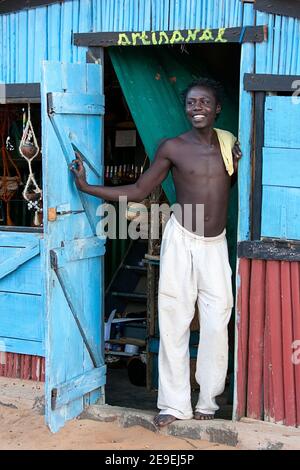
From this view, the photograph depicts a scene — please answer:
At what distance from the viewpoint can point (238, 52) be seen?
580 centimetres

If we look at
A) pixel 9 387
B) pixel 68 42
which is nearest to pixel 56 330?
pixel 9 387

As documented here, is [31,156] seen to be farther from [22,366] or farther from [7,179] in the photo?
[22,366]

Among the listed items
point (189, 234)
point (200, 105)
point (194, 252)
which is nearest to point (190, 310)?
point (194, 252)

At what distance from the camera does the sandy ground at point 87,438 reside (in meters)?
4.64

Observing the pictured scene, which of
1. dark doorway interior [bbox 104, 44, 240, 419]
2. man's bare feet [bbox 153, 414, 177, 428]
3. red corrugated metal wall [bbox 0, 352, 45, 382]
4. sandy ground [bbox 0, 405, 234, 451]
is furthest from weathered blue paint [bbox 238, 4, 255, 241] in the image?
red corrugated metal wall [bbox 0, 352, 45, 382]

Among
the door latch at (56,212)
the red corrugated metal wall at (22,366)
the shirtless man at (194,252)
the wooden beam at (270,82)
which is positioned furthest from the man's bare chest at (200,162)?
the red corrugated metal wall at (22,366)

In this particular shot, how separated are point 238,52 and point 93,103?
1.49 metres

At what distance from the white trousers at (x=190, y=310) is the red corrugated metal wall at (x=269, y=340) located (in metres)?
0.13

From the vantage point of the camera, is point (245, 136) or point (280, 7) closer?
point (280, 7)

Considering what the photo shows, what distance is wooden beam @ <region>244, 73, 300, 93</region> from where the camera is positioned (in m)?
4.45

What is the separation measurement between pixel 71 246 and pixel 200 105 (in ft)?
4.09

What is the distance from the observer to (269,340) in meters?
4.65

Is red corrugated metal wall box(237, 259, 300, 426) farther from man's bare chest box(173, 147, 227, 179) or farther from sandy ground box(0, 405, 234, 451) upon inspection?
man's bare chest box(173, 147, 227, 179)
